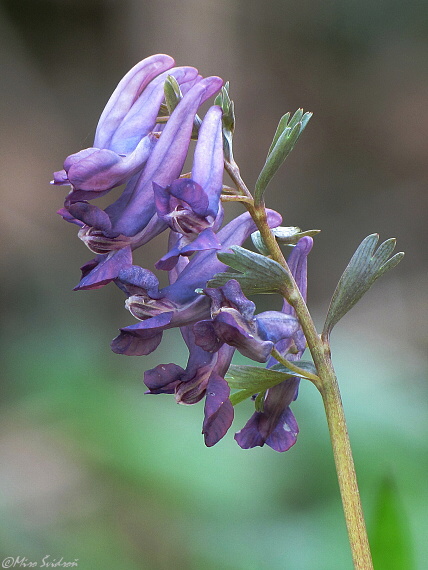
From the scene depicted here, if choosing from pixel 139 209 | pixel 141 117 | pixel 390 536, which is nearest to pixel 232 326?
pixel 139 209

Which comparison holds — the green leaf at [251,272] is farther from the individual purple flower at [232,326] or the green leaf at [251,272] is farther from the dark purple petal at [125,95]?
the dark purple petal at [125,95]

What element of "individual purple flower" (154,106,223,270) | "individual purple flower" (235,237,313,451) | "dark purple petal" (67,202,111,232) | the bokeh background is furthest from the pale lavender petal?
the bokeh background

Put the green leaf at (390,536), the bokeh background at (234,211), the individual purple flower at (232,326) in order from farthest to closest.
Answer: the bokeh background at (234,211) → the green leaf at (390,536) → the individual purple flower at (232,326)

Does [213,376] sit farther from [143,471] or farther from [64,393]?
[64,393]

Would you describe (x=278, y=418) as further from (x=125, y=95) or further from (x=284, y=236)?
(x=125, y=95)

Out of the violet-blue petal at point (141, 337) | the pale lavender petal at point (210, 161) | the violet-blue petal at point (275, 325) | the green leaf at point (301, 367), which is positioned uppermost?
the pale lavender petal at point (210, 161)

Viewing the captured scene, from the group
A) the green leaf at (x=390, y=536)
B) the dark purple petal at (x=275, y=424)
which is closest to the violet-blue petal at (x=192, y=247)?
the dark purple petal at (x=275, y=424)
